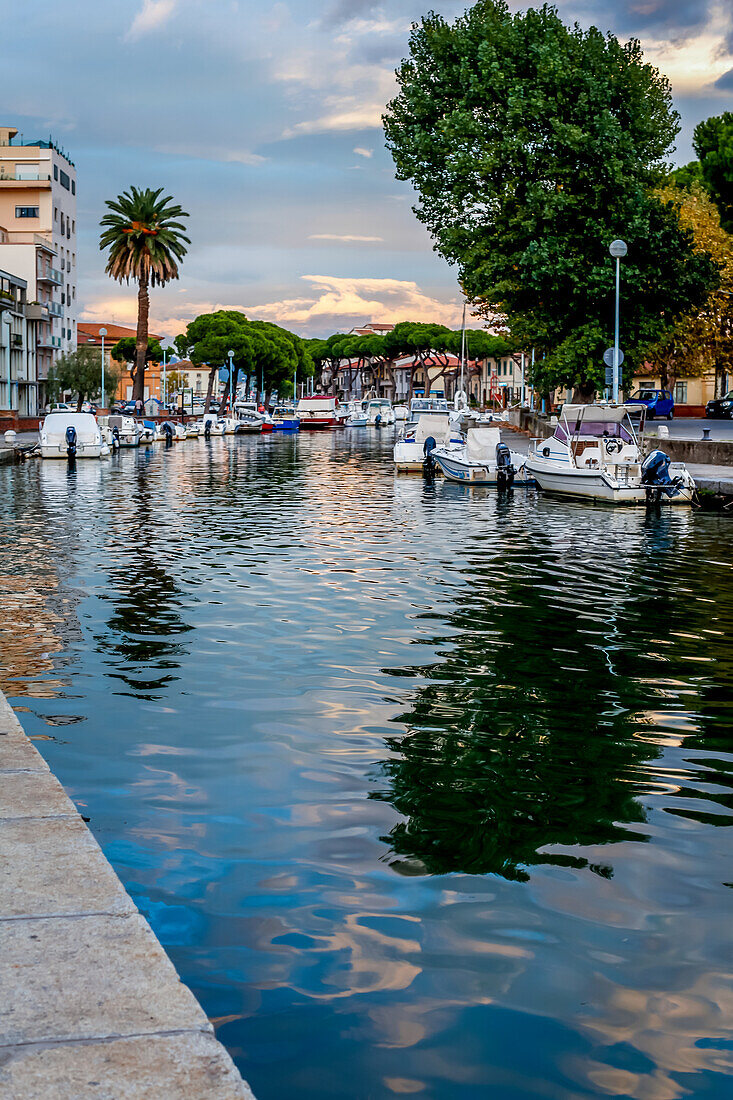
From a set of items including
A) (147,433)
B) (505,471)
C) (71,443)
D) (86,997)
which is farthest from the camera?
(147,433)

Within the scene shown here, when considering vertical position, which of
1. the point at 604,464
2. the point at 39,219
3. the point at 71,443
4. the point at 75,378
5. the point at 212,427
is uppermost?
the point at 39,219

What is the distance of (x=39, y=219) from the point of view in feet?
320

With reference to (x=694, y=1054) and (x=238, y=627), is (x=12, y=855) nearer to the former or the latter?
(x=694, y=1054)

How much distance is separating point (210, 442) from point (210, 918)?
65110mm

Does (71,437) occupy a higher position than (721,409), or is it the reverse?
(721,409)

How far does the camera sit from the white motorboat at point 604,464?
26.5 metres

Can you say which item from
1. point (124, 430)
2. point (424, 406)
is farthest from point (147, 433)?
point (424, 406)

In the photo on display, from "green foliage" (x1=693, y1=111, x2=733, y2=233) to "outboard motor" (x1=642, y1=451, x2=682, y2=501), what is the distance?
26864mm

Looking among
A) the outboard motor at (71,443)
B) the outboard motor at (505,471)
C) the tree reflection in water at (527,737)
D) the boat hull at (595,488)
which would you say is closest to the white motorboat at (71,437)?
the outboard motor at (71,443)

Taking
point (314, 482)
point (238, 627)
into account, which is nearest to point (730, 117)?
point (314, 482)

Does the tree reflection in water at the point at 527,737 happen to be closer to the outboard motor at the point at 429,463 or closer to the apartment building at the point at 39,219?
the outboard motor at the point at 429,463

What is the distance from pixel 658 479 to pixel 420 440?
48.9 ft

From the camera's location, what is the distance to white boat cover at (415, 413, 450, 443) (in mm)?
41209

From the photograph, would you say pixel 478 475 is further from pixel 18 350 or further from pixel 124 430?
pixel 18 350
